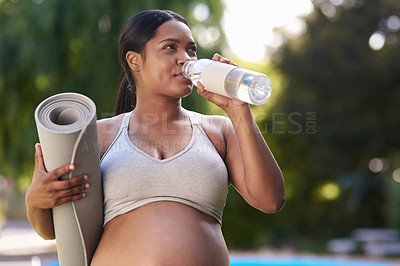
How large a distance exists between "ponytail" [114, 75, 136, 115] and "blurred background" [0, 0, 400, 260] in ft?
20.1

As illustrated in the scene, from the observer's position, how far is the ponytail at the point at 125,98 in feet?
6.97

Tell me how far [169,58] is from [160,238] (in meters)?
0.61

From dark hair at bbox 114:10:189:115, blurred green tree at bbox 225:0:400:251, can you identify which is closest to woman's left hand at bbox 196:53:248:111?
dark hair at bbox 114:10:189:115

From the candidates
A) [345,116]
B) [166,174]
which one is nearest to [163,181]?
[166,174]

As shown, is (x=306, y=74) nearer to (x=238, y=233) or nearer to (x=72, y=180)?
(x=238, y=233)

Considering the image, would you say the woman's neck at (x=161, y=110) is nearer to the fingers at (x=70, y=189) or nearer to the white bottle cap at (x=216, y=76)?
the white bottle cap at (x=216, y=76)

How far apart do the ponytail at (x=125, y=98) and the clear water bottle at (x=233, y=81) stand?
1.66ft

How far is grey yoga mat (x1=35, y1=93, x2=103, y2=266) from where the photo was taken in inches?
61.7

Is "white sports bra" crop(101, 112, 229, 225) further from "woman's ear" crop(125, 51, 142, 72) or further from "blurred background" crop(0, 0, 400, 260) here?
"blurred background" crop(0, 0, 400, 260)

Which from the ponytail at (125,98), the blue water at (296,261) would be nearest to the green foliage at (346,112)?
the blue water at (296,261)

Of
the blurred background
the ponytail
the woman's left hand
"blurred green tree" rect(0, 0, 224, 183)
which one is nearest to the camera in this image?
the woman's left hand

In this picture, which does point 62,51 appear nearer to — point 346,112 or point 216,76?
point 216,76

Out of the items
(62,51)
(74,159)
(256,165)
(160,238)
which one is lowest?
(160,238)

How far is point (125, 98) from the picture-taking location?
7.07 feet
